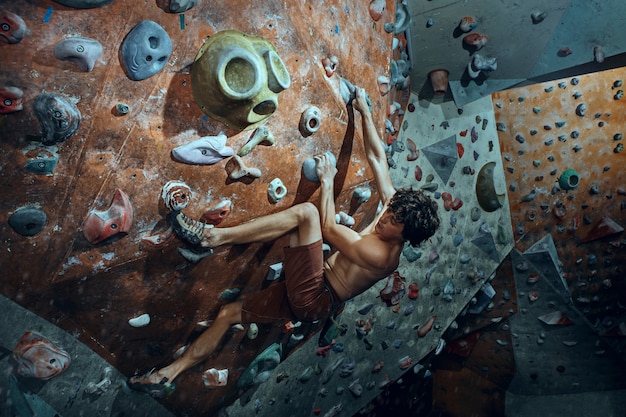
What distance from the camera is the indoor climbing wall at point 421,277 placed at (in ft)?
11.2

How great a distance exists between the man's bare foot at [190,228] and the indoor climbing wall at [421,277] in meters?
1.19

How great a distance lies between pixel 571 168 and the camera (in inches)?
162

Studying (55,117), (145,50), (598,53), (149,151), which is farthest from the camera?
(598,53)

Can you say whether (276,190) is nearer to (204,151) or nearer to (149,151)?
(204,151)

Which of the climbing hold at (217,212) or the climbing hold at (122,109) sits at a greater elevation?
the climbing hold at (122,109)

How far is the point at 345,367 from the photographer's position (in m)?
3.59

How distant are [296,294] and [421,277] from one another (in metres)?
1.40

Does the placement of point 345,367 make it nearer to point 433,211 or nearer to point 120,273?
point 433,211

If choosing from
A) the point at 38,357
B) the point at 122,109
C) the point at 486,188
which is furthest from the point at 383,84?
the point at 38,357

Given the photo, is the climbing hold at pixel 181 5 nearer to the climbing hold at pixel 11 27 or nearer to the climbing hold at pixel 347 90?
the climbing hold at pixel 11 27

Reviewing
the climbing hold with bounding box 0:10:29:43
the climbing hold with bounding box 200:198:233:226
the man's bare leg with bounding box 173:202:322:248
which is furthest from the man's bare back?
the climbing hold with bounding box 0:10:29:43

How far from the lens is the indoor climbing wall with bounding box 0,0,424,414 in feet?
6.33

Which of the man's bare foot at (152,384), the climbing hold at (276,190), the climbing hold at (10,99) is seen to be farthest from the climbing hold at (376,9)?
the man's bare foot at (152,384)

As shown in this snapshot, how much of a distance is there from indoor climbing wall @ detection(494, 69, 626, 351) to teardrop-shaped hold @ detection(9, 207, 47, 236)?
321 cm
